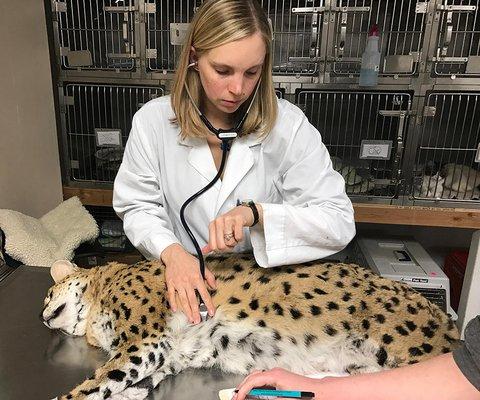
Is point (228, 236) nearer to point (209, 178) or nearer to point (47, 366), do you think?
point (209, 178)

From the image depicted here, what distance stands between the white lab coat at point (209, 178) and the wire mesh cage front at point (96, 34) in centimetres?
99

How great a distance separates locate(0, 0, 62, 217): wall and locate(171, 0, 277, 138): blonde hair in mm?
1208

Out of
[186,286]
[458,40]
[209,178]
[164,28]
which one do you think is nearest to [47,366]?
[186,286]

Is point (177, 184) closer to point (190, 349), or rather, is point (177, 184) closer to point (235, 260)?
point (235, 260)

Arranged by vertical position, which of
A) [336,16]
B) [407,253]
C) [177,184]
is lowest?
[407,253]

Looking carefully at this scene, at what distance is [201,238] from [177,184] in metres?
0.20

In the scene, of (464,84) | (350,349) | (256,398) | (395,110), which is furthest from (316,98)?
(256,398)

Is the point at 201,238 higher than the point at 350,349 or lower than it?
higher

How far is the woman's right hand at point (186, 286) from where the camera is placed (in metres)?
1.13

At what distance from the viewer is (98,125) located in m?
2.51

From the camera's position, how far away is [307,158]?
1.37 m

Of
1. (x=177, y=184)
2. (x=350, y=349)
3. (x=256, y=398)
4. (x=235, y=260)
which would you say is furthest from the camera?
(x=177, y=184)

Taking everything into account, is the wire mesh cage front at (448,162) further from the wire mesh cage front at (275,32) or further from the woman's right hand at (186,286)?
the woman's right hand at (186,286)

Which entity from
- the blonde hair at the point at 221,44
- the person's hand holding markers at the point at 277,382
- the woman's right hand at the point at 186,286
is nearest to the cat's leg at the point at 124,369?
the woman's right hand at the point at 186,286
